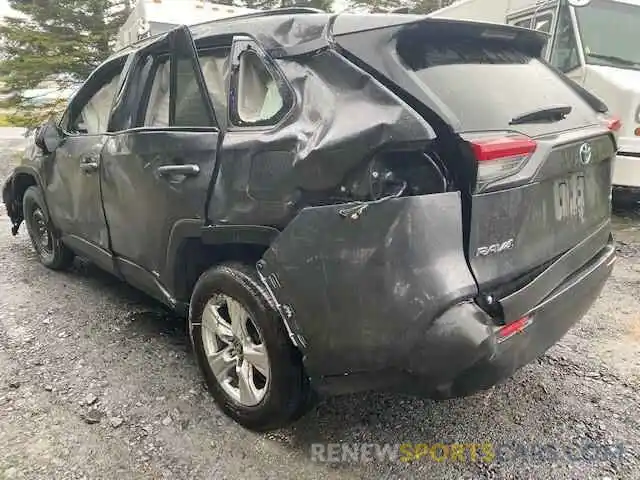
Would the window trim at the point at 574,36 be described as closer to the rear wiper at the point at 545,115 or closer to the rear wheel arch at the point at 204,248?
the rear wiper at the point at 545,115

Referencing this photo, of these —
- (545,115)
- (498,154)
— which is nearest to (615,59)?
(545,115)

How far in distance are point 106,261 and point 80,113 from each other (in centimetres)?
115

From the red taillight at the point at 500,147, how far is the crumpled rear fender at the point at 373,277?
0.55 feet

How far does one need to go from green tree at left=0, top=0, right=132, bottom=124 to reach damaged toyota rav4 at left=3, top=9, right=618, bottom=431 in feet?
35.2

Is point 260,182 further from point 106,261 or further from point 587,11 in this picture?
point 587,11

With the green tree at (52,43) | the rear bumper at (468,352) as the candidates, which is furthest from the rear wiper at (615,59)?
Result: the green tree at (52,43)

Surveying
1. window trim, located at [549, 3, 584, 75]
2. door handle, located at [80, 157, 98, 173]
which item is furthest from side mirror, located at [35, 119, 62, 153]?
window trim, located at [549, 3, 584, 75]

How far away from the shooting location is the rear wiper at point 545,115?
2188 millimetres

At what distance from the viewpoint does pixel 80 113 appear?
3994 mm

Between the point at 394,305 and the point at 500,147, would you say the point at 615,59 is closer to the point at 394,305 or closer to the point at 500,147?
the point at 500,147

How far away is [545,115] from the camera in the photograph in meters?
2.29

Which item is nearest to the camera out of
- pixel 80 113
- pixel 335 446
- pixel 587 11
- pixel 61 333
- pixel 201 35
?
pixel 335 446

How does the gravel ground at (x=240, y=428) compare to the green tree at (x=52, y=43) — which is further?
the green tree at (x=52, y=43)

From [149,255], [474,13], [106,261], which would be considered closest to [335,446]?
[149,255]
